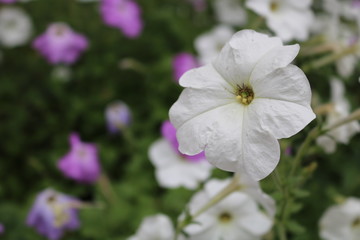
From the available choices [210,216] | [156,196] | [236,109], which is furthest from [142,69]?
[236,109]

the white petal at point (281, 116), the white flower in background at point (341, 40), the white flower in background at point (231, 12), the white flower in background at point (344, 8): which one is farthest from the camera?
the white flower in background at point (231, 12)

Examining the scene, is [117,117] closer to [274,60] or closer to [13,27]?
[13,27]

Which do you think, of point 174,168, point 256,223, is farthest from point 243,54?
point 174,168

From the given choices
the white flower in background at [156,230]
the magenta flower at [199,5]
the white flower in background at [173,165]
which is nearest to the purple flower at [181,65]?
the white flower in background at [173,165]

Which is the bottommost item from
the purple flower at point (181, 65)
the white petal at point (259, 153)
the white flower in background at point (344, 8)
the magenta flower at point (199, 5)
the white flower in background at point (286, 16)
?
the purple flower at point (181, 65)

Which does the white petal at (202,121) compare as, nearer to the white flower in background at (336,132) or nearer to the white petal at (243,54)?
the white petal at (243,54)

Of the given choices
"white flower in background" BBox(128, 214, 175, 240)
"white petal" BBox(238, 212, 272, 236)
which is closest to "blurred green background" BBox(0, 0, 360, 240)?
"white flower in background" BBox(128, 214, 175, 240)
